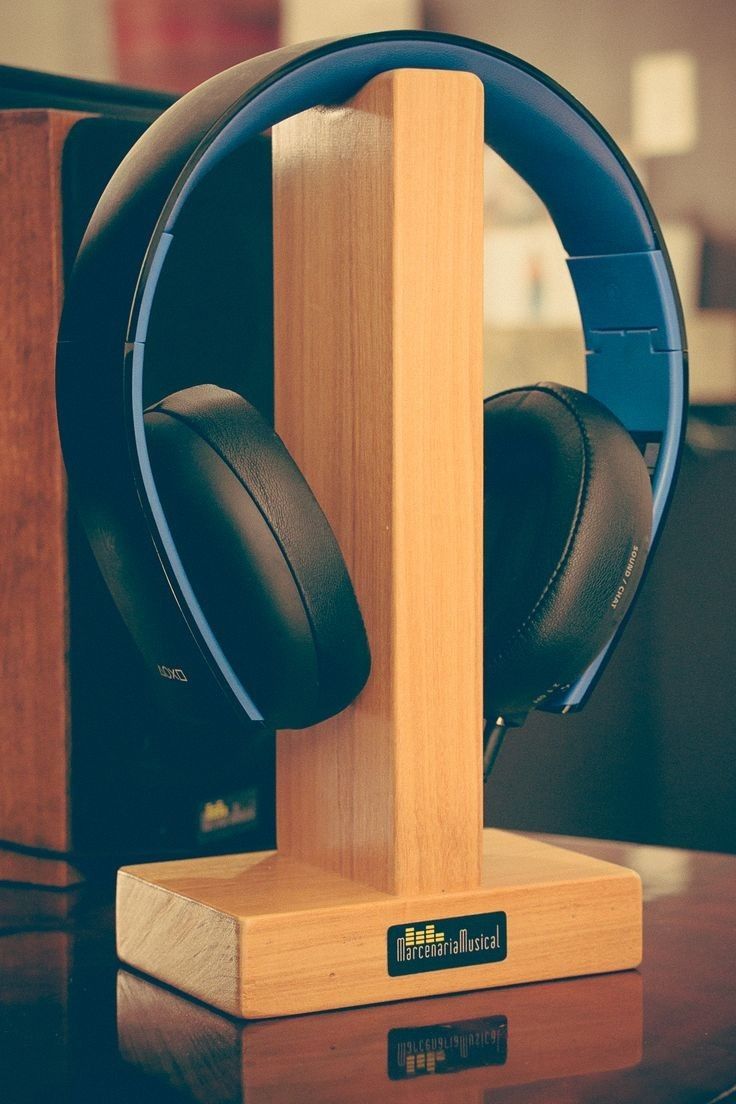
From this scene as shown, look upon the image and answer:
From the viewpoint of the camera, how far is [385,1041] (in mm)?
623

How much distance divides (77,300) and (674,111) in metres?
1.37

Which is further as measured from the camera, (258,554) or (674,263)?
(674,263)

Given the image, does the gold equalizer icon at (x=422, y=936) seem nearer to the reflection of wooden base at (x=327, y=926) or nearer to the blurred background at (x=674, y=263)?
the reflection of wooden base at (x=327, y=926)

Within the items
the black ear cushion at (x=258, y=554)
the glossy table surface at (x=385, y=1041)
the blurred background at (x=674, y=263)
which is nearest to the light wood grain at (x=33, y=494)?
the glossy table surface at (x=385, y=1041)

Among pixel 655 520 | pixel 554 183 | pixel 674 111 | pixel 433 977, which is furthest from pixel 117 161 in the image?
pixel 674 111

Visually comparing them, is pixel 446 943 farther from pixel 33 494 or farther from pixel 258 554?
pixel 33 494

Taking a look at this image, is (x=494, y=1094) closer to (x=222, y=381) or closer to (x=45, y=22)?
(x=222, y=381)

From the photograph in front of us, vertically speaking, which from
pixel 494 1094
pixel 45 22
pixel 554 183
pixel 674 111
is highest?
pixel 45 22

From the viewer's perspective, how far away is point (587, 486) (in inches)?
26.6

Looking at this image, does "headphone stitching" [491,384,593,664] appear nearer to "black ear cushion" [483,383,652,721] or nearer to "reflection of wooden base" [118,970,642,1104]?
"black ear cushion" [483,383,652,721]

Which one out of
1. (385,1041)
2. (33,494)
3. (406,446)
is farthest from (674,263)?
(385,1041)

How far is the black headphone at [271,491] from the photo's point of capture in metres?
0.62

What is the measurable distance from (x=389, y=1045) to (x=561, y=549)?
0.69ft

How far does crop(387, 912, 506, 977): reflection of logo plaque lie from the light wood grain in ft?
0.87
